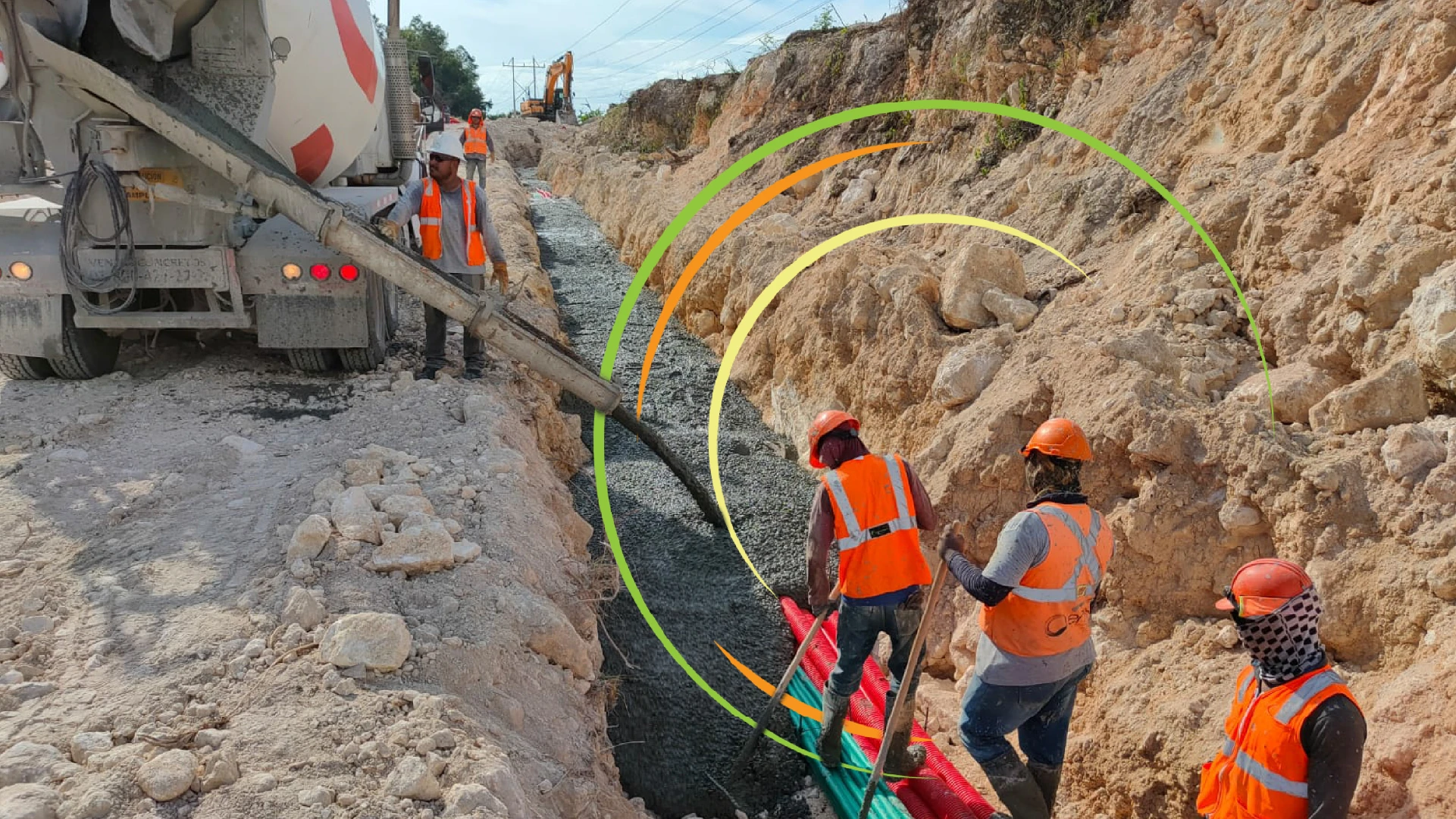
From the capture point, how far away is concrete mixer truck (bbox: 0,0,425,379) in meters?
5.23

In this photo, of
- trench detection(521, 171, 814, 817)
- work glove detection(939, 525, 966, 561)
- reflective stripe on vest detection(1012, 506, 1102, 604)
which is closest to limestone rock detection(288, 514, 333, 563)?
trench detection(521, 171, 814, 817)

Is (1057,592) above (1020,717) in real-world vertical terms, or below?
above

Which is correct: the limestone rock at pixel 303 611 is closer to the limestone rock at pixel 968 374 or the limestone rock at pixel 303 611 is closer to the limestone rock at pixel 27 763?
the limestone rock at pixel 27 763

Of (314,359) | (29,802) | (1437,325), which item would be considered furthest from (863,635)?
(314,359)

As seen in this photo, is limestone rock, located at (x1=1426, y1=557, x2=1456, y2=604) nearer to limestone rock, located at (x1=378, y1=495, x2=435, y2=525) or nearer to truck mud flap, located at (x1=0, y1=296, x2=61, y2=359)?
limestone rock, located at (x1=378, y1=495, x2=435, y2=525)

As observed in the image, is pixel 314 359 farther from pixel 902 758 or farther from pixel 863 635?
pixel 902 758

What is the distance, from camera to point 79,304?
5641mm

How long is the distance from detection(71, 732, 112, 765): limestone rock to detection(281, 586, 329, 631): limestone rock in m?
0.76

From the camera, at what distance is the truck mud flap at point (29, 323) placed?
5.70 meters

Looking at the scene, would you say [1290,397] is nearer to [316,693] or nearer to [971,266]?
[971,266]

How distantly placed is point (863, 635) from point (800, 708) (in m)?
0.85

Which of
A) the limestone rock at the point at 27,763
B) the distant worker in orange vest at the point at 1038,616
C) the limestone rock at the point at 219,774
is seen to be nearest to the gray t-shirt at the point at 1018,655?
the distant worker in orange vest at the point at 1038,616

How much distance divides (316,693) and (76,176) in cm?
404

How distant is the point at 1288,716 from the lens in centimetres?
236
